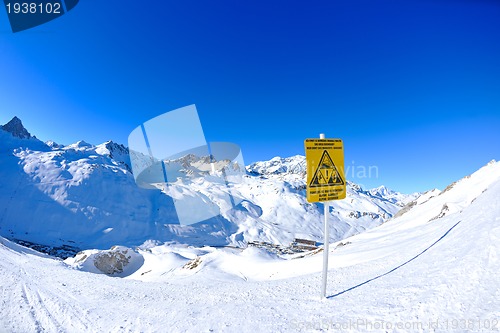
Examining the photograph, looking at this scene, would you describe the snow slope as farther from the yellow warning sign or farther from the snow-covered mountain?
the snow-covered mountain

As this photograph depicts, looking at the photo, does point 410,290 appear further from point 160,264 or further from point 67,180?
point 67,180

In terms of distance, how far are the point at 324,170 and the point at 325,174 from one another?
0.25ft

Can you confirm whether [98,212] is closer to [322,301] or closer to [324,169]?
[322,301]

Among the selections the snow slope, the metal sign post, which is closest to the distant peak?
the snow slope

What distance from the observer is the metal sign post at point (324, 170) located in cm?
424

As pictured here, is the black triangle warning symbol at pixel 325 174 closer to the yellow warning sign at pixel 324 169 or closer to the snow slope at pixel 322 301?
the yellow warning sign at pixel 324 169

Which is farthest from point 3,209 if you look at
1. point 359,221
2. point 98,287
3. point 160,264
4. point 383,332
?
point 359,221

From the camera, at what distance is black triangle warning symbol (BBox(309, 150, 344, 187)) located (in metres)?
4.31

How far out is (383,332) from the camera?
10.8ft

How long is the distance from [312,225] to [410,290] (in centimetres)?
15026

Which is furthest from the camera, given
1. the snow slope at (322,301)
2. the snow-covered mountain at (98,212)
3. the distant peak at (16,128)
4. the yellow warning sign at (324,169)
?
the distant peak at (16,128)

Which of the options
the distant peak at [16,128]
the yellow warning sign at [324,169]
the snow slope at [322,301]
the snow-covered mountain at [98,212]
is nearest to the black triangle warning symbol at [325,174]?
the yellow warning sign at [324,169]

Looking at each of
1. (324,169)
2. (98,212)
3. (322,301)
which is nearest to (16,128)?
(98,212)

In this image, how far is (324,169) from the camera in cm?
440
